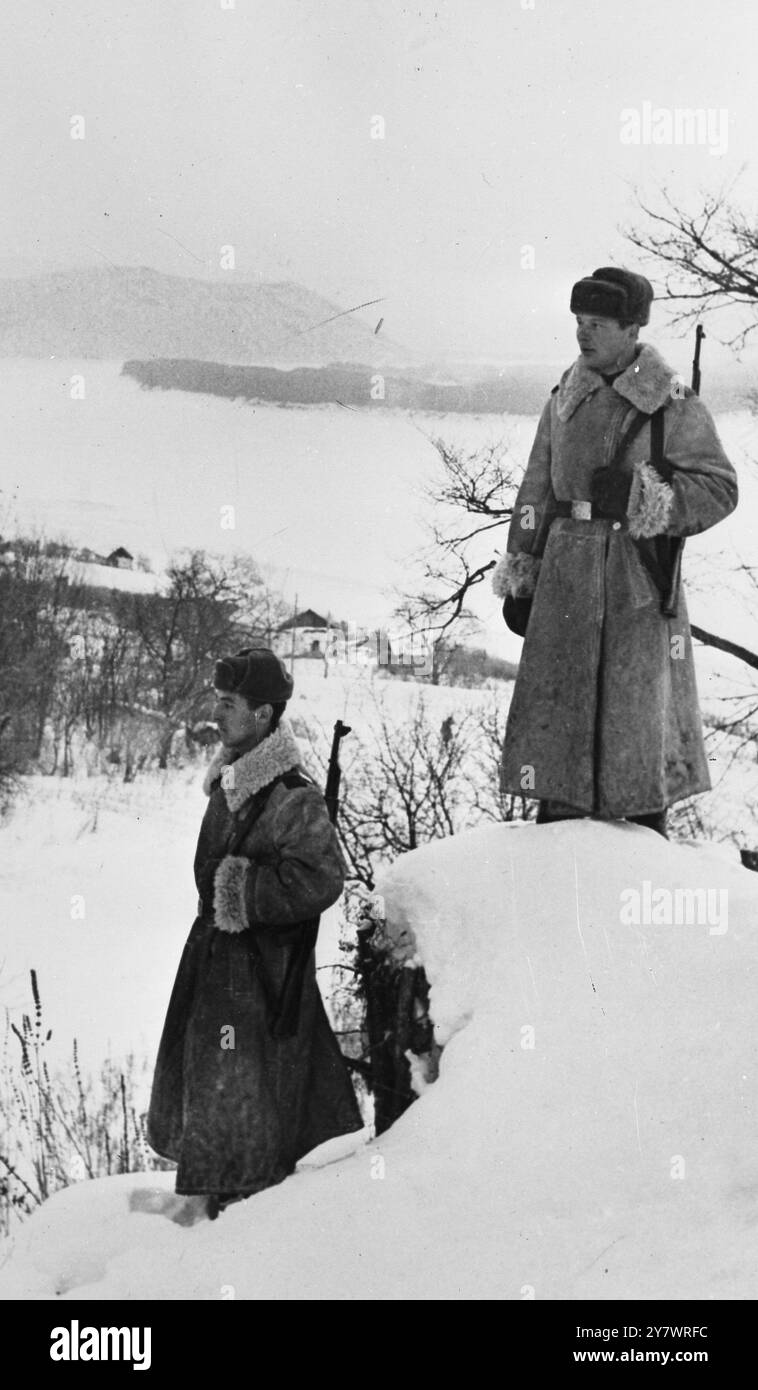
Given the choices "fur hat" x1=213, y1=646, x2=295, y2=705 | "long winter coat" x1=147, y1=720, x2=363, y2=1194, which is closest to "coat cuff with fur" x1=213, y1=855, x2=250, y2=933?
"long winter coat" x1=147, y1=720, x2=363, y2=1194

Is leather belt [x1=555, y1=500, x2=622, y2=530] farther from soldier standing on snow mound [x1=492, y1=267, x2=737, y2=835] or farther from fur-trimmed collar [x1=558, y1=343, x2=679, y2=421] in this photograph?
fur-trimmed collar [x1=558, y1=343, x2=679, y2=421]

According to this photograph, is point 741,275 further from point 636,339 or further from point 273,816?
point 273,816

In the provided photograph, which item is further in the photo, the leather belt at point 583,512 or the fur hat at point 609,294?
the leather belt at point 583,512

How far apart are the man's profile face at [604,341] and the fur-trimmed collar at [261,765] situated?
59.6 inches

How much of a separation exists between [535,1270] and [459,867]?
144 cm

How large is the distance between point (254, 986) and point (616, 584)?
5.31 ft

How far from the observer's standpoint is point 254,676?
403cm

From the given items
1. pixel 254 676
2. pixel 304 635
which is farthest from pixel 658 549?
pixel 304 635

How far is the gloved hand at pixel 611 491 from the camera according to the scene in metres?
4.52

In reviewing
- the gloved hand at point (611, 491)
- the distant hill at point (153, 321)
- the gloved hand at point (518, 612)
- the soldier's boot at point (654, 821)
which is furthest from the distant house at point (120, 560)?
the soldier's boot at point (654, 821)

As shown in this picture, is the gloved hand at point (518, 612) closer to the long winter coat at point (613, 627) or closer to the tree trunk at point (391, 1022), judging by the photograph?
the long winter coat at point (613, 627)

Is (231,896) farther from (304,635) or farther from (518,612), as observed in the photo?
(304,635)

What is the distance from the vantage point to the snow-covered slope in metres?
3.28
